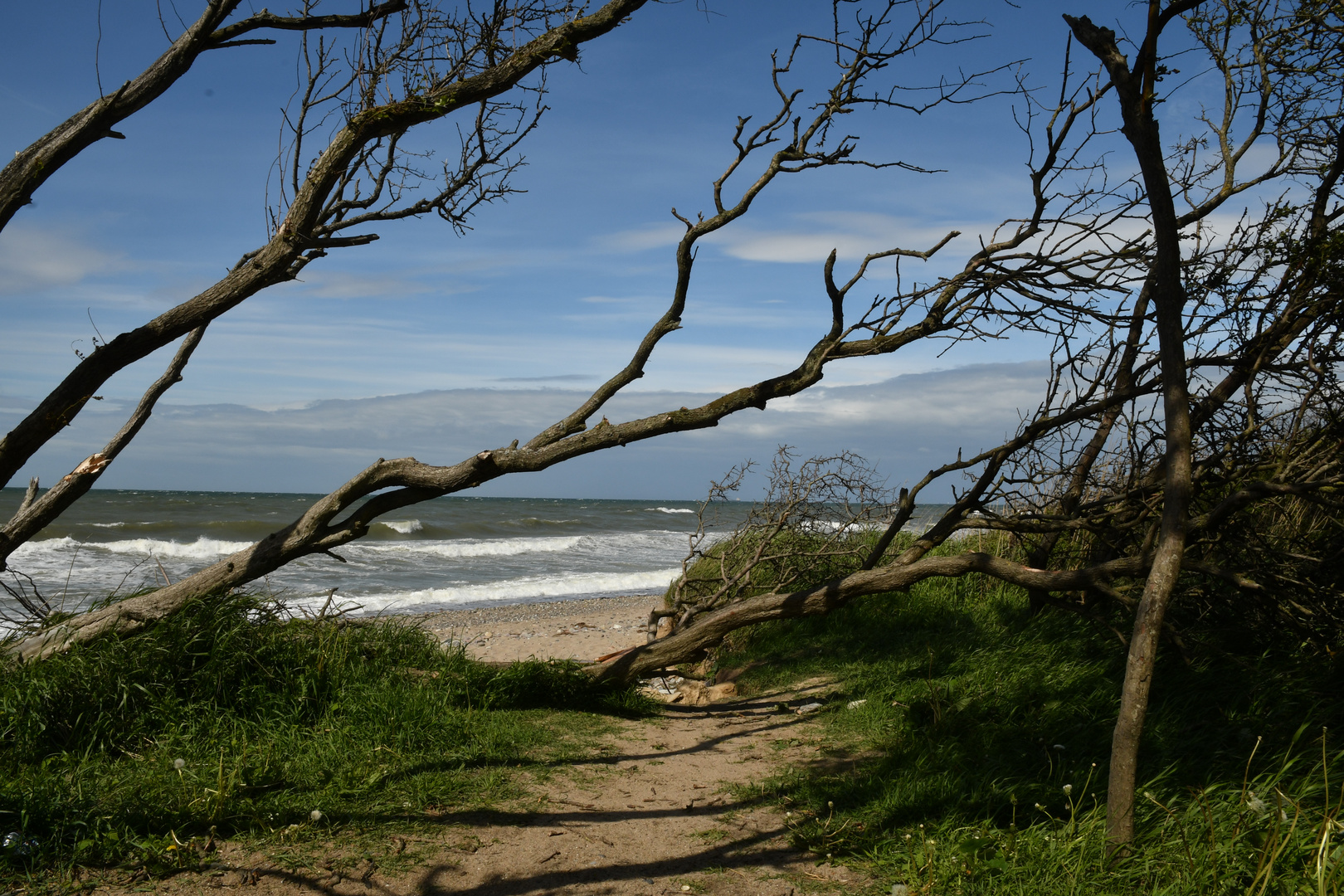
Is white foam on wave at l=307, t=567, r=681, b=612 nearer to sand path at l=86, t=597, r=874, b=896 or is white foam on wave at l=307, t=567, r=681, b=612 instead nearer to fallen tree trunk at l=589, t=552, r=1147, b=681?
fallen tree trunk at l=589, t=552, r=1147, b=681

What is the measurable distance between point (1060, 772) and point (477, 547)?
21.8 metres

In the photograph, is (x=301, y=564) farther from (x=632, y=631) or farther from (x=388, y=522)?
(x=388, y=522)

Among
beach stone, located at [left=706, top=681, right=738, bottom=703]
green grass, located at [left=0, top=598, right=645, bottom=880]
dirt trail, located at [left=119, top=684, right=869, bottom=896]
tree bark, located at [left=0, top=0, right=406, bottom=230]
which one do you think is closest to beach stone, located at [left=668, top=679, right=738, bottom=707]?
beach stone, located at [left=706, top=681, right=738, bottom=703]

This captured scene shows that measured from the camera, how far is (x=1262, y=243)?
14.9ft

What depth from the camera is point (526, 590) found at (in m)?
17.4

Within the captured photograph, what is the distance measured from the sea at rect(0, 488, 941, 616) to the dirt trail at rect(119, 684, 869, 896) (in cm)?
360

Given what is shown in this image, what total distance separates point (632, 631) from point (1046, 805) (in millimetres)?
8645

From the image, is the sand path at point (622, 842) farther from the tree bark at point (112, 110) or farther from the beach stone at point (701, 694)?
the tree bark at point (112, 110)

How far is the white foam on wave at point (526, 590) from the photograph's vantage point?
15.0 m

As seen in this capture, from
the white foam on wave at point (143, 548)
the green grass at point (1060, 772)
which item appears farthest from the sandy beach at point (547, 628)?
the white foam on wave at point (143, 548)

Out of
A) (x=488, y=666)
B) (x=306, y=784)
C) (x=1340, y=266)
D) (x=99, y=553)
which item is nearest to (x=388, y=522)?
(x=99, y=553)

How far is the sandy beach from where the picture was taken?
34.6 feet

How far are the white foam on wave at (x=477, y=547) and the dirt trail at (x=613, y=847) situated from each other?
18288 mm

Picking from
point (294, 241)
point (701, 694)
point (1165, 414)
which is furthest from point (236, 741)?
point (1165, 414)
